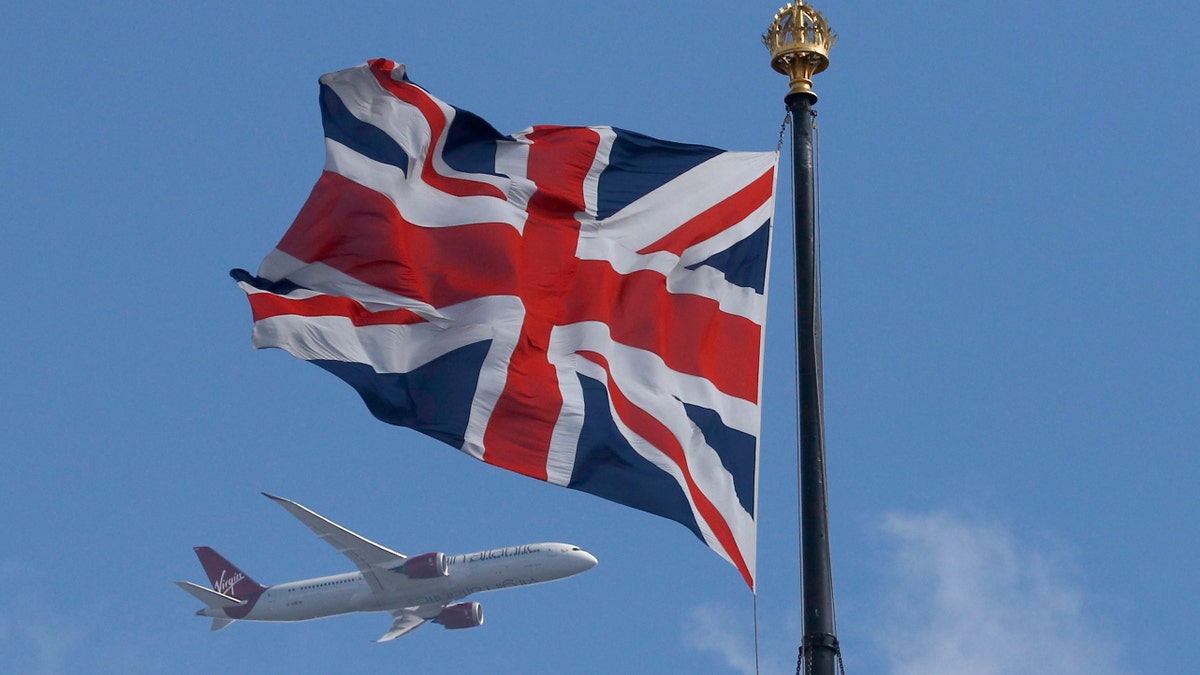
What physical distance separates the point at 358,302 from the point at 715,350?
284 centimetres

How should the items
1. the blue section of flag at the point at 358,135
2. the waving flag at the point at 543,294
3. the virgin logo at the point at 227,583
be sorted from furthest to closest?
the virgin logo at the point at 227,583 → the blue section of flag at the point at 358,135 → the waving flag at the point at 543,294

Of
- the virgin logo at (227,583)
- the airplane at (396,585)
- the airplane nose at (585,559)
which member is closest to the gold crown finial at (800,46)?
the airplane at (396,585)

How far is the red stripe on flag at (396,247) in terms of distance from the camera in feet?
49.8

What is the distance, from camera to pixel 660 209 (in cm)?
1549

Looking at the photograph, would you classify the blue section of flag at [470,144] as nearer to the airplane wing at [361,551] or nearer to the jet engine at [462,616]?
the airplane wing at [361,551]

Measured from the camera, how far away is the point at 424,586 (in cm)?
7525

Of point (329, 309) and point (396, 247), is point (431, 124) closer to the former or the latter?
point (396, 247)

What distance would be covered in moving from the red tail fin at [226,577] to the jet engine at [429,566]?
14659mm

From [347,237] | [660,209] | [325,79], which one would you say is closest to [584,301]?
[660,209]

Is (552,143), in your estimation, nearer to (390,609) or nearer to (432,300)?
(432,300)

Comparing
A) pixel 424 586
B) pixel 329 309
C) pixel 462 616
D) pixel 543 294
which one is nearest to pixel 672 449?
pixel 543 294

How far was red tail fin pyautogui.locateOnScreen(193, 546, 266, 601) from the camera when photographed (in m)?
89.9

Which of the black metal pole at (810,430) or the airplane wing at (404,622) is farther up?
the airplane wing at (404,622)

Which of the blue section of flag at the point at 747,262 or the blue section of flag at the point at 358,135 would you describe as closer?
the blue section of flag at the point at 747,262
